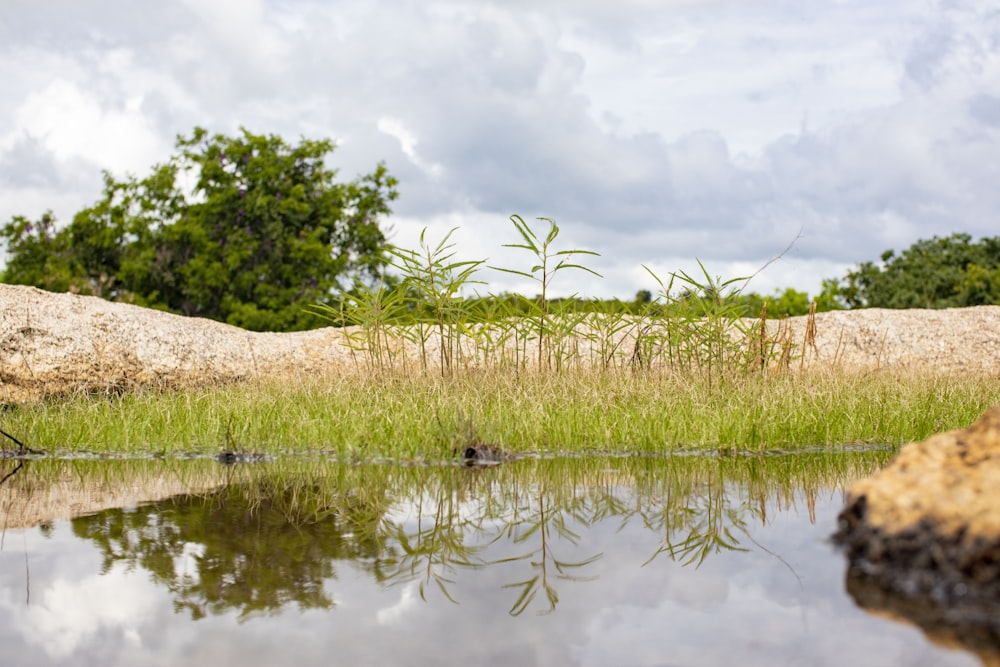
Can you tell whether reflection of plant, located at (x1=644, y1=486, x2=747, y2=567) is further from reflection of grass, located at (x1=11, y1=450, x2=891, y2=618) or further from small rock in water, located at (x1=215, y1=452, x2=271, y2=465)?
small rock in water, located at (x1=215, y1=452, x2=271, y2=465)

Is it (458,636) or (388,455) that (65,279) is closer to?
(388,455)

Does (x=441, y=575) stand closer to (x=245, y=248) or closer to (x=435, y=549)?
(x=435, y=549)

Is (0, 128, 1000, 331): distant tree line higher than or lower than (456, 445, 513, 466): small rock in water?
higher

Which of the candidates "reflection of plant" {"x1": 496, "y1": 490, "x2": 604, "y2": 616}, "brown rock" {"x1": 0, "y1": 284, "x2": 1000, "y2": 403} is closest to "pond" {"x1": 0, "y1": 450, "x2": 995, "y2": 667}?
"reflection of plant" {"x1": 496, "y1": 490, "x2": 604, "y2": 616}

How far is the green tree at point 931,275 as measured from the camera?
1831 centimetres

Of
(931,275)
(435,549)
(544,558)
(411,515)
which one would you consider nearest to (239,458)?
(411,515)

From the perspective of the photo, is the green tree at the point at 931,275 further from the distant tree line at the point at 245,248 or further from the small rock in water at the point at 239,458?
the small rock in water at the point at 239,458

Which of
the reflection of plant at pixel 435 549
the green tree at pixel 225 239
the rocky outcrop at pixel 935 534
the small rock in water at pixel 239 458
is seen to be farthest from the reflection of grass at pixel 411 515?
the green tree at pixel 225 239

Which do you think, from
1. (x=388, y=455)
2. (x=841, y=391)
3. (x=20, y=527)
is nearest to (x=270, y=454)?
(x=388, y=455)

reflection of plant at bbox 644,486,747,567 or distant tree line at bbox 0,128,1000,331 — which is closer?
reflection of plant at bbox 644,486,747,567

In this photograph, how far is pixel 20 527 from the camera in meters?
3.29

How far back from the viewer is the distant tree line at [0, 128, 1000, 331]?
58.3 feet

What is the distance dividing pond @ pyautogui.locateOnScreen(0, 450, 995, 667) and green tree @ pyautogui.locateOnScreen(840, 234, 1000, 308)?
16.2 m

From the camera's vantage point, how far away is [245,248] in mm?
17781
